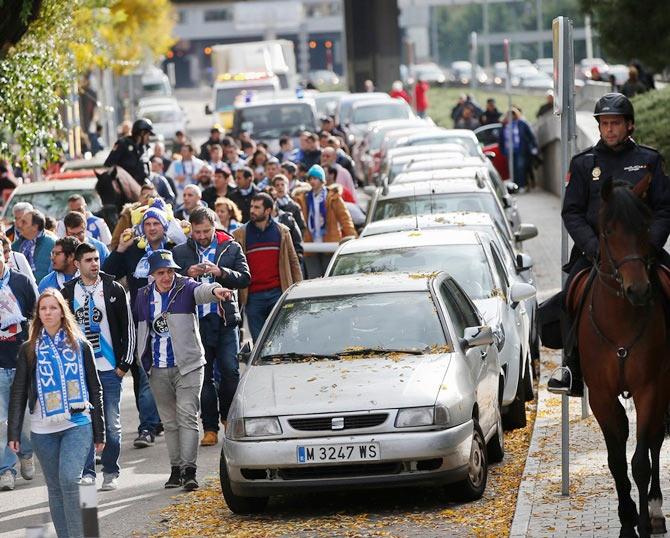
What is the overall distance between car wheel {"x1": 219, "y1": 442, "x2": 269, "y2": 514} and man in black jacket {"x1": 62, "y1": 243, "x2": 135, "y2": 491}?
1.67 meters

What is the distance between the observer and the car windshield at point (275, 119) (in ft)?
125

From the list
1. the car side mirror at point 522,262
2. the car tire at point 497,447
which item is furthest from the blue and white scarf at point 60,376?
the car side mirror at point 522,262

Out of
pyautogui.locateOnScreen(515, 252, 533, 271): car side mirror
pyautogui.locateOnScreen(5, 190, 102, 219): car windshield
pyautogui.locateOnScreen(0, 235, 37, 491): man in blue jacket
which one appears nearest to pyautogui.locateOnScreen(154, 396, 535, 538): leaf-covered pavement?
pyautogui.locateOnScreen(0, 235, 37, 491): man in blue jacket

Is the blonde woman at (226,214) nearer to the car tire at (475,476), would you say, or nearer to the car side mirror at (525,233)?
the car side mirror at (525,233)

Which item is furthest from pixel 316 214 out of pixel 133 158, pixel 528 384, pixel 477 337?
pixel 477 337

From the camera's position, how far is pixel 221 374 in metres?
14.1

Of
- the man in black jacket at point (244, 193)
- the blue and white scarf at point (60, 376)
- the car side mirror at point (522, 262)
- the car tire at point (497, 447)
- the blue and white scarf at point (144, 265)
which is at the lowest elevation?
the car tire at point (497, 447)

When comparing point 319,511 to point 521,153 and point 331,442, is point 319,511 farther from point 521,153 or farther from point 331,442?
point 521,153

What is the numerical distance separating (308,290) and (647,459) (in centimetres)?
385

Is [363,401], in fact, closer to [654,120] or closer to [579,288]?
Result: [579,288]

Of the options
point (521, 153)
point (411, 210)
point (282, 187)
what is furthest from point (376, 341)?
point (521, 153)

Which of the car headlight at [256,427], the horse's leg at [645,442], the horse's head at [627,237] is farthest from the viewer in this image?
the car headlight at [256,427]

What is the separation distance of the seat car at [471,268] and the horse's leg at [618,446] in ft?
12.6

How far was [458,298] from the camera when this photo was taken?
40.5ft
